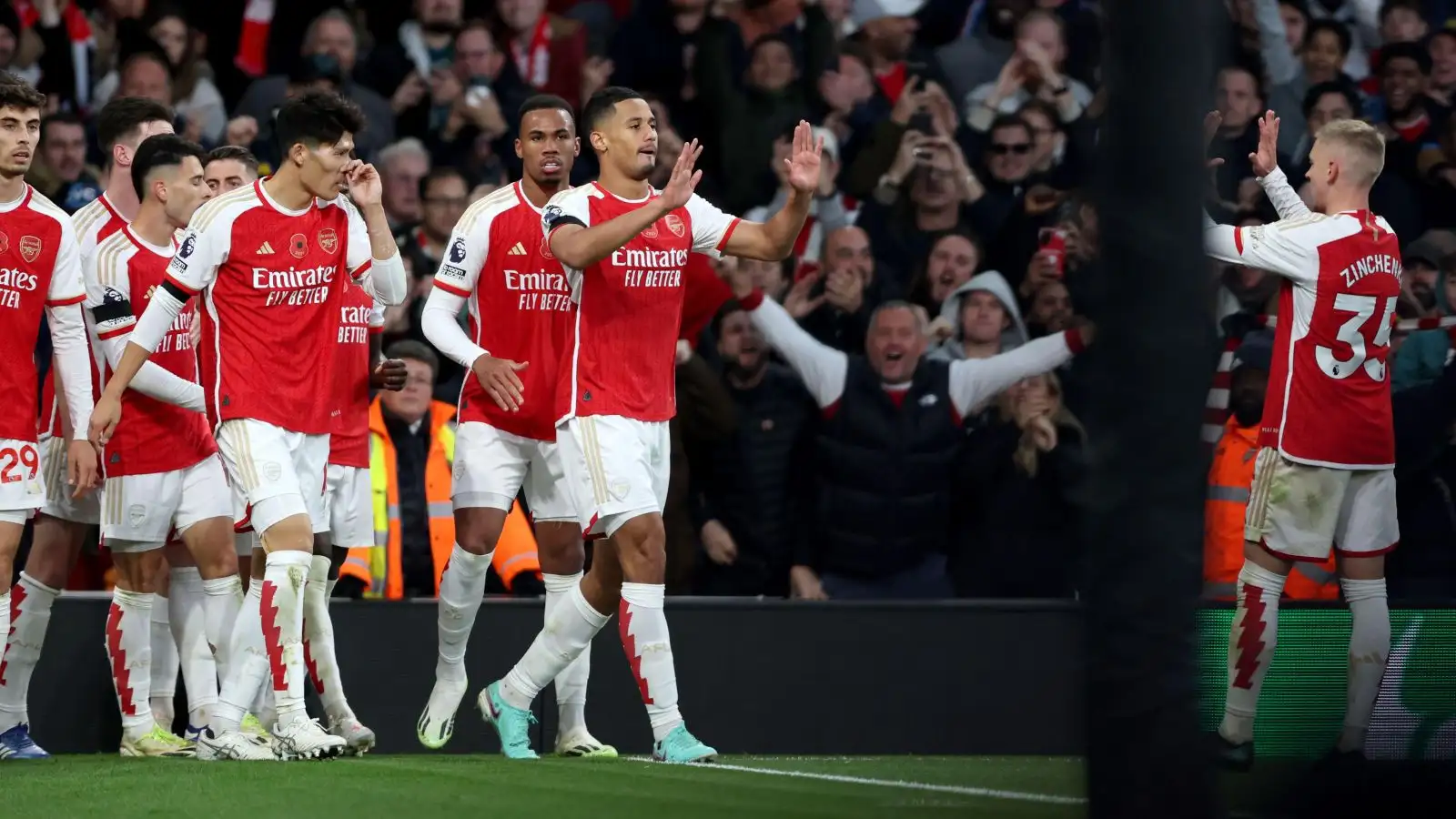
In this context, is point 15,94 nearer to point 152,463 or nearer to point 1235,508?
point 152,463

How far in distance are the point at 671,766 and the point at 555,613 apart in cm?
68

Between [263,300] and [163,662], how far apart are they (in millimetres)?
1802

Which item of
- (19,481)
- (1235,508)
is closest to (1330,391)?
(1235,508)

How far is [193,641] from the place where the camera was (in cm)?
661

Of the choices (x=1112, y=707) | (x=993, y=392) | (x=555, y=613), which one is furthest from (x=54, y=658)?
(x=1112, y=707)

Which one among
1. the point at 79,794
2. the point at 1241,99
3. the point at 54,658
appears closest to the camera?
the point at 79,794

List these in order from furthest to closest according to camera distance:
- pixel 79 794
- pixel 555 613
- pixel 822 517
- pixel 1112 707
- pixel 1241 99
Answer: pixel 1241 99, pixel 822 517, pixel 555 613, pixel 79 794, pixel 1112 707

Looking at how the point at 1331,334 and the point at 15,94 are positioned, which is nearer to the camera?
the point at 15,94

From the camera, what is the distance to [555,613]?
5961 millimetres

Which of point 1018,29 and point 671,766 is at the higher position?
point 1018,29

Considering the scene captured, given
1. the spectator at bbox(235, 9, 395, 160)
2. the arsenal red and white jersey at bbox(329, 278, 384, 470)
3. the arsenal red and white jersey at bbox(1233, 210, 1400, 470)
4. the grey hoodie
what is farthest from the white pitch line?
the spectator at bbox(235, 9, 395, 160)

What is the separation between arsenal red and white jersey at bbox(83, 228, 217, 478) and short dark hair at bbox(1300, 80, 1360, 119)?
5.15 metres

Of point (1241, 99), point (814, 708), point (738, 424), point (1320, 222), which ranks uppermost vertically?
point (1241, 99)

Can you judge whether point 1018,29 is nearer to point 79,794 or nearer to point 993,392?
point 993,392
